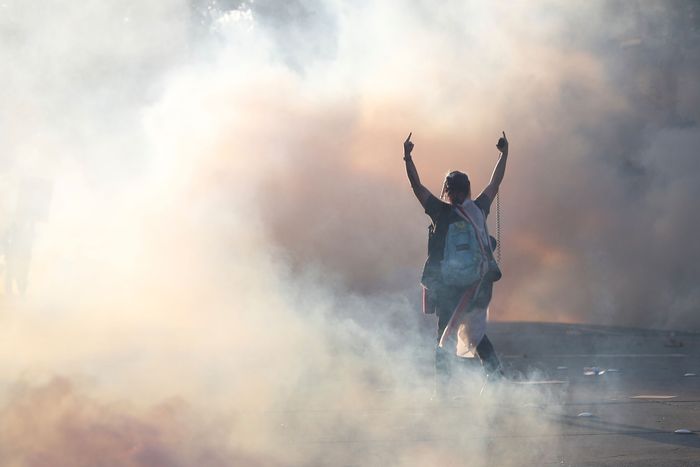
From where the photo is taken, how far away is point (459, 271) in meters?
5.14

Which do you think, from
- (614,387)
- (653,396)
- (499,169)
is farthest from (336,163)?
(499,169)

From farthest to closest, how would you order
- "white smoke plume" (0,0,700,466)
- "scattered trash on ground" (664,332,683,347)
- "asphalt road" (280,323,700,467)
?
"scattered trash on ground" (664,332,683,347) < "white smoke plume" (0,0,700,466) < "asphalt road" (280,323,700,467)

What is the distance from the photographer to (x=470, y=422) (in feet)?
16.4

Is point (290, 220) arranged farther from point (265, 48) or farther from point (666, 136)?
point (666, 136)

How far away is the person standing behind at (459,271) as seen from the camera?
5.14 m

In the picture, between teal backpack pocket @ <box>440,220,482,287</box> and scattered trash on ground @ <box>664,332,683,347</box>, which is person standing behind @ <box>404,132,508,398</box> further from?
scattered trash on ground @ <box>664,332,683,347</box>

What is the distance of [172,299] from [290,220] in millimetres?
4931

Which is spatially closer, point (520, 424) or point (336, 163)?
point (520, 424)

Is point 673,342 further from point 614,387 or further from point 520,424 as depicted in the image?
point 520,424

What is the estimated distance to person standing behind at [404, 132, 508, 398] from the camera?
514 cm

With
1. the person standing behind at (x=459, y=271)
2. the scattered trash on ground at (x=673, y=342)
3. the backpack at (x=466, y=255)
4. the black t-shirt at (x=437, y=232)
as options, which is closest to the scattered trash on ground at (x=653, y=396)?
the person standing behind at (x=459, y=271)

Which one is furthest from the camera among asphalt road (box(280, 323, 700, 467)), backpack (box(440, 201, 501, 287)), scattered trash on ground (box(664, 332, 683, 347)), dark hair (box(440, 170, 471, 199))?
scattered trash on ground (box(664, 332, 683, 347))

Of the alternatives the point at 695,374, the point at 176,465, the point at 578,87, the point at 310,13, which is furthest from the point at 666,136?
the point at 176,465

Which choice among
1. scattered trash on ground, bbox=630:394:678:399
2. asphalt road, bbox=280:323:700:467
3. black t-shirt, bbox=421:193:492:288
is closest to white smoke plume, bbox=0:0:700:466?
asphalt road, bbox=280:323:700:467
